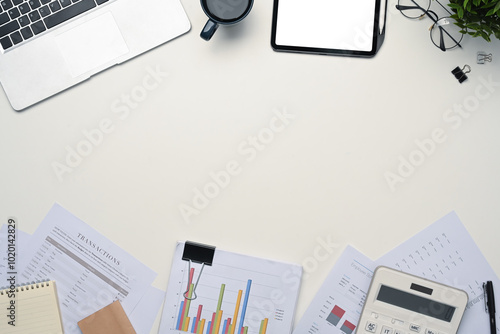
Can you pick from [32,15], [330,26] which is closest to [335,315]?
[330,26]

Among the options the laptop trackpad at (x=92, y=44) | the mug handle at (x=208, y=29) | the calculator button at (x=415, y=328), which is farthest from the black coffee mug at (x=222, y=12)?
the calculator button at (x=415, y=328)

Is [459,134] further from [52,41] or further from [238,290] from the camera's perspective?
[52,41]

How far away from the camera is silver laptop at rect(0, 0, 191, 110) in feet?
2.69

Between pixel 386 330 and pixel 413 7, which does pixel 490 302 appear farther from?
pixel 413 7

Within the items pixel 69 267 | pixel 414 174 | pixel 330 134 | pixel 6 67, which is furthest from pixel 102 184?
pixel 414 174

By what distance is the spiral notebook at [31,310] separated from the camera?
844 millimetres

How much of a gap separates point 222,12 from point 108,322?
59cm

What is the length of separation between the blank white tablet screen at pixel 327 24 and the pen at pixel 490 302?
47 centimetres

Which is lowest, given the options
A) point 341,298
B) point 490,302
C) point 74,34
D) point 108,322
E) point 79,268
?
point 490,302

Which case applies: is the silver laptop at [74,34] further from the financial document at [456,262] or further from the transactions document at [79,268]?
the financial document at [456,262]

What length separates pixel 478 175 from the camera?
32.5 inches

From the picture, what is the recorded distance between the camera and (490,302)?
812 millimetres

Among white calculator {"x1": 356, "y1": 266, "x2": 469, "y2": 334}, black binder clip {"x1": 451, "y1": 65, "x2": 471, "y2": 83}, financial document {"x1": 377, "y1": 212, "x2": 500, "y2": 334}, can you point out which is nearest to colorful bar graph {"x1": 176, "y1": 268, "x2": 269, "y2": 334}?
white calculator {"x1": 356, "y1": 266, "x2": 469, "y2": 334}

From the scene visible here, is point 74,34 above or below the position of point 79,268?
above
